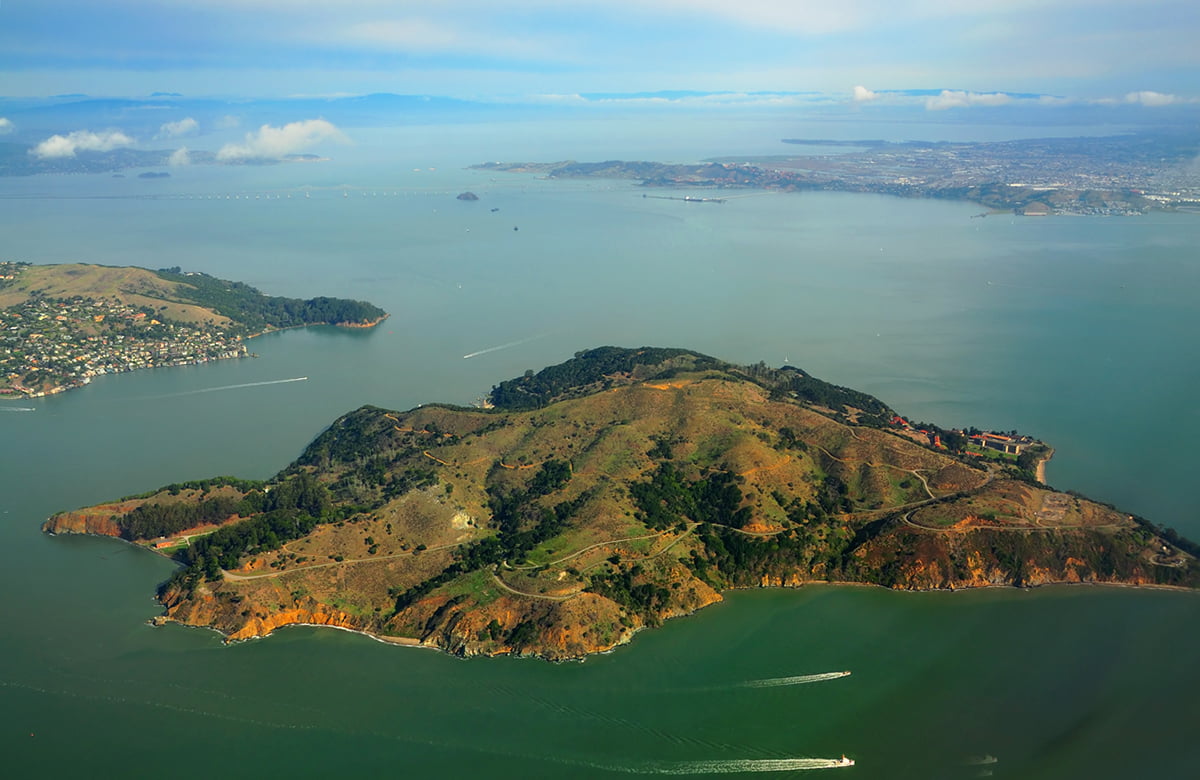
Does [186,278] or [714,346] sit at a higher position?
[186,278]

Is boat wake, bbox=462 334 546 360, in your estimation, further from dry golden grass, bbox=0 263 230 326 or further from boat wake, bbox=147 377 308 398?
dry golden grass, bbox=0 263 230 326

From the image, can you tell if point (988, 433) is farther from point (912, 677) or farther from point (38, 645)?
point (38, 645)

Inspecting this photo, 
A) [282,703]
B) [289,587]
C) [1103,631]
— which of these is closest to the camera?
[282,703]

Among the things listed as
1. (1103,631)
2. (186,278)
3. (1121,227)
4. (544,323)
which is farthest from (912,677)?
(1121,227)

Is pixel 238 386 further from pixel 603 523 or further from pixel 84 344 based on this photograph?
pixel 603 523

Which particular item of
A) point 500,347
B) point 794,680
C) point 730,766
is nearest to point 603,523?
point 794,680

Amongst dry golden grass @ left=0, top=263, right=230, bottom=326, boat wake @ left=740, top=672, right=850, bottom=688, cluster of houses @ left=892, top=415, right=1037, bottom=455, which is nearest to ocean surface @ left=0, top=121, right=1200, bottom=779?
boat wake @ left=740, top=672, right=850, bottom=688

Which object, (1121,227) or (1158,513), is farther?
(1121,227)

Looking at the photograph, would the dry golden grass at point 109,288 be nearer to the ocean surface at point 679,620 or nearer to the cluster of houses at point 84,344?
the cluster of houses at point 84,344
